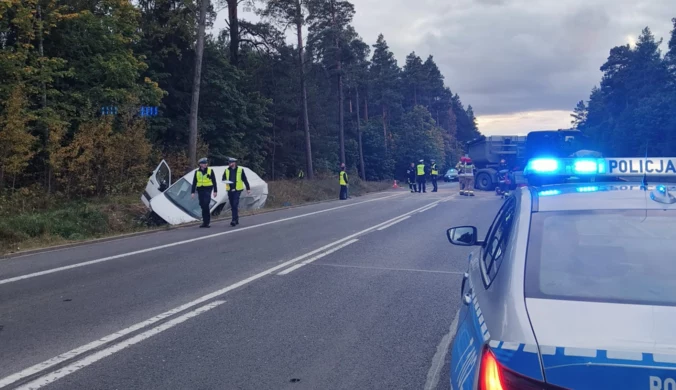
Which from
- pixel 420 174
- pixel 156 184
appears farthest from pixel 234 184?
pixel 420 174

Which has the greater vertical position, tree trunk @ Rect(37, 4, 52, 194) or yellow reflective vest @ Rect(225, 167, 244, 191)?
tree trunk @ Rect(37, 4, 52, 194)

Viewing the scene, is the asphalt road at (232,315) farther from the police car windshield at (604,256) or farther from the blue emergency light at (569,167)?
the police car windshield at (604,256)

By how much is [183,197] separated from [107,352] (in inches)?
513

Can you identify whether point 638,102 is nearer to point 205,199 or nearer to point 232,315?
point 205,199

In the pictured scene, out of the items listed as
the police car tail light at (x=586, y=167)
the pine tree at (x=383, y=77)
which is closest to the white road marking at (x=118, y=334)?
the police car tail light at (x=586, y=167)

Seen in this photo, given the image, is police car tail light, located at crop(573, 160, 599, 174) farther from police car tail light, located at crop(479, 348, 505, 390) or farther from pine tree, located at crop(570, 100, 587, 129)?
pine tree, located at crop(570, 100, 587, 129)

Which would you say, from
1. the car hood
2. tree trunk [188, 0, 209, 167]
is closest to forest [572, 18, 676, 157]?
tree trunk [188, 0, 209, 167]

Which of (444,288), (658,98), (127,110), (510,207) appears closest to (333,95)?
(658,98)

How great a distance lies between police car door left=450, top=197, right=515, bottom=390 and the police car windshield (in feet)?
0.84

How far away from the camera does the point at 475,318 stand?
9.91 feet

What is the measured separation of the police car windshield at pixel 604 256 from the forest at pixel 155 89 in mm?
18506

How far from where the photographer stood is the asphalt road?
16.9 ft

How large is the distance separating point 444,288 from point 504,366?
6.32 meters

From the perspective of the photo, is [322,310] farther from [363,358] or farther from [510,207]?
[510,207]
